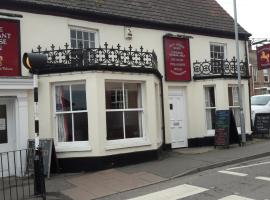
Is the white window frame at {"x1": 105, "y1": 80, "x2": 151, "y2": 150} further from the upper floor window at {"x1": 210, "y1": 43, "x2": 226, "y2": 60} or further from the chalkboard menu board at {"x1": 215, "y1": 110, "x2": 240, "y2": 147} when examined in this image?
the upper floor window at {"x1": 210, "y1": 43, "x2": 226, "y2": 60}

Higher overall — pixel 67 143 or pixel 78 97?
pixel 78 97

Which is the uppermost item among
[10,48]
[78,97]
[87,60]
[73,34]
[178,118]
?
[73,34]

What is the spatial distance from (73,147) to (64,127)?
27.3 inches

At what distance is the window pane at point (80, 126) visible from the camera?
12.5 metres

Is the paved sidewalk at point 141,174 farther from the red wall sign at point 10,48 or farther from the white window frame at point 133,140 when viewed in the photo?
the red wall sign at point 10,48

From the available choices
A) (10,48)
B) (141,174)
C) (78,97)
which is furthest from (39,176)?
(10,48)

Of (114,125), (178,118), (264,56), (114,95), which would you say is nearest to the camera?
(114,125)

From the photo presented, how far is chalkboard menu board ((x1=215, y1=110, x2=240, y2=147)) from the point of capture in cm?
1548

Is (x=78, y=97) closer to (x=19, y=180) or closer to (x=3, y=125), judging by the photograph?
(x=3, y=125)

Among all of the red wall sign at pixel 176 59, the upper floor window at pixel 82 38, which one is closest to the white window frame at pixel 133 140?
the upper floor window at pixel 82 38

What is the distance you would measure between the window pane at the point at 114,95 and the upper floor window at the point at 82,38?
189cm

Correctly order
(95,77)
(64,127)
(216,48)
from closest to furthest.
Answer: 1. (95,77)
2. (64,127)
3. (216,48)

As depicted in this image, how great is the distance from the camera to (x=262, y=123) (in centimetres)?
1872

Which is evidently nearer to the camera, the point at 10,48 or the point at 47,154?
the point at 47,154
